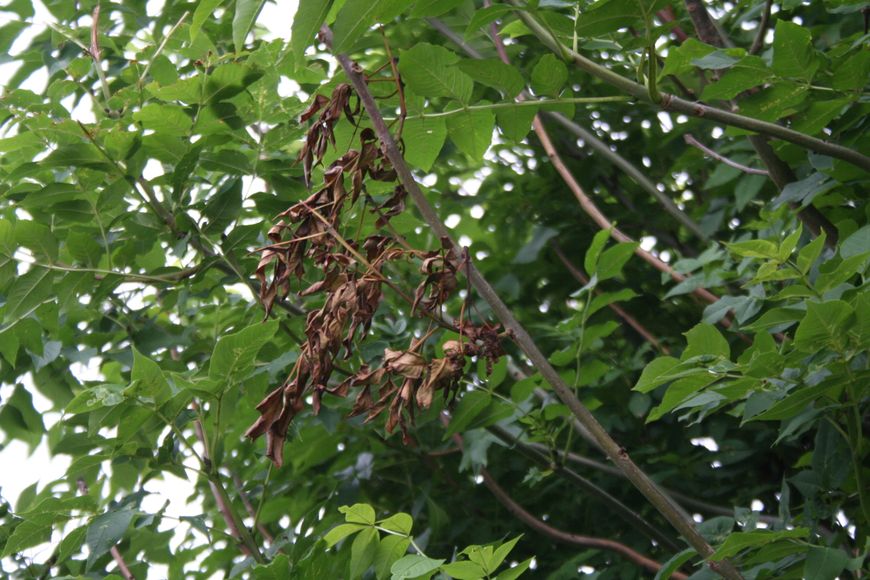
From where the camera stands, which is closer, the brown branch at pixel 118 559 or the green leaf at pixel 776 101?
the green leaf at pixel 776 101

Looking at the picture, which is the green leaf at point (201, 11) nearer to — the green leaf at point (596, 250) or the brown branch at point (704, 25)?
the green leaf at point (596, 250)

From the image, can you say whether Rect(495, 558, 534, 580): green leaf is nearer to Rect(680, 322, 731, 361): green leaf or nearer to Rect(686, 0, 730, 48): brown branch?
Rect(680, 322, 731, 361): green leaf

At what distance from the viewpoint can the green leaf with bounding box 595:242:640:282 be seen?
1.70 m

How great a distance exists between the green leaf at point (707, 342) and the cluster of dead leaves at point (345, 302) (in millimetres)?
314

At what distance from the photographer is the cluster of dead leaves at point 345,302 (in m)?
1.16

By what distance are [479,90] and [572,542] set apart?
108cm

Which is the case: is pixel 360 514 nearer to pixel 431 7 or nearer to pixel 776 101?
pixel 431 7

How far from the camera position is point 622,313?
248 centimetres

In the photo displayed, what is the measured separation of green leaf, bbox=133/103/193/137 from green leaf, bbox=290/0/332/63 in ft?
1.94

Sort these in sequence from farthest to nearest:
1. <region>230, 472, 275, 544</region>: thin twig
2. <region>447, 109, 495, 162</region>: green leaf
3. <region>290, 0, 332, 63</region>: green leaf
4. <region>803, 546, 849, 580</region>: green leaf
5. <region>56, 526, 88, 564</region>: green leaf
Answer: <region>230, 472, 275, 544</region>: thin twig, <region>56, 526, 88, 564</region>: green leaf, <region>447, 109, 495, 162</region>: green leaf, <region>803, 546, 849, 580</region>: green leaf, <region>290, 0, 332, 63</region>: green leaf

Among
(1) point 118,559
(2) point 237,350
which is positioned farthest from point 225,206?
(1) point 118,559

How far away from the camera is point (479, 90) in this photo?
2.47 m

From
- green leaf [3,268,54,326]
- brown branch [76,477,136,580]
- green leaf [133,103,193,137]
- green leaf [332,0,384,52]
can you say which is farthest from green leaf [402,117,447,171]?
brown branch [76,477,136,580]

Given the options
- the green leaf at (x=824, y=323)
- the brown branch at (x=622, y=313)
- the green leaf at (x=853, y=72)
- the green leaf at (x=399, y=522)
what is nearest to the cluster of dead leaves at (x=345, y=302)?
the green leaf at (x=399, y=522)
